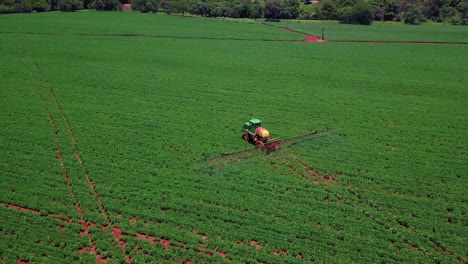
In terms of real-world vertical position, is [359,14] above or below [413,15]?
below

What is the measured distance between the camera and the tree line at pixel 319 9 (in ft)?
394

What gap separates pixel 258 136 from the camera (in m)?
28.3

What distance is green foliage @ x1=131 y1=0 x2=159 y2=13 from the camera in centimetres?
13388

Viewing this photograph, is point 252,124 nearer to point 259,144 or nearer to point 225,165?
point 259,144

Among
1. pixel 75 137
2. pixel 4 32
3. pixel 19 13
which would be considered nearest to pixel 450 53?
pixel 75 137

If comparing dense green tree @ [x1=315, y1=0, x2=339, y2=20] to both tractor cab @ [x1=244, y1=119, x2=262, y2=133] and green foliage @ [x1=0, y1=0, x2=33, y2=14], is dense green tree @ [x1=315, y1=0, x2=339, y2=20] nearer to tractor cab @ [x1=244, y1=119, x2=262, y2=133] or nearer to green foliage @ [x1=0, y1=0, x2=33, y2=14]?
green foliage @ [x1=0, y1=0, x2=33, y2=14]

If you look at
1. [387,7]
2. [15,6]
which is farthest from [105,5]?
[387,7]

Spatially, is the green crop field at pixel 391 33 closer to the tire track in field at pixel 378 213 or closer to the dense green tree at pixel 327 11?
the dense green tree at pixel 327 11

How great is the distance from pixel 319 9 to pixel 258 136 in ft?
378

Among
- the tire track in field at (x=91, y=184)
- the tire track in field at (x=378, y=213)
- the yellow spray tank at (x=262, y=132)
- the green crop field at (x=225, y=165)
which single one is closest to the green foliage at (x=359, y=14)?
the green crop field at (x=225, y=165)

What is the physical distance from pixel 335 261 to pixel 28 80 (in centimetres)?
4356

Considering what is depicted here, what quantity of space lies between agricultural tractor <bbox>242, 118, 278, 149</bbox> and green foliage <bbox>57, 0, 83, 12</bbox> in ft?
403

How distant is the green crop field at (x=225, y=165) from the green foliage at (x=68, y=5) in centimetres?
8447

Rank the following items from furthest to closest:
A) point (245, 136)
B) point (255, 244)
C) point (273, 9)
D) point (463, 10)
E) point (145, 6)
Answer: point (145, 6)
point (463, 10)
point (273, 9)
point (245, 136)
point (255, 244)
